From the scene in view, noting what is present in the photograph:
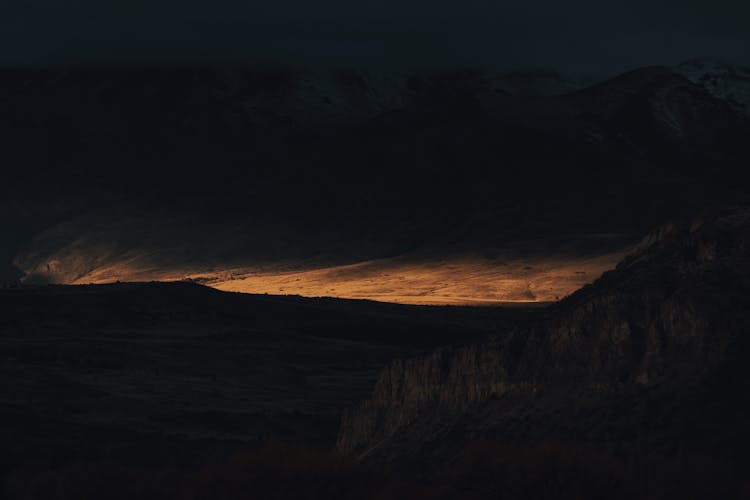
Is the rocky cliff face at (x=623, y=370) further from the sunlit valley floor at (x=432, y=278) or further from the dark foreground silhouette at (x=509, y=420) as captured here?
the sunlit valley floor at (x=432, y=278)

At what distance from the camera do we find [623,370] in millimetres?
32344

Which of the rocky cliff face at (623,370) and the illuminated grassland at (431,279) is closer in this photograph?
the rocky cliff face at (623,370)

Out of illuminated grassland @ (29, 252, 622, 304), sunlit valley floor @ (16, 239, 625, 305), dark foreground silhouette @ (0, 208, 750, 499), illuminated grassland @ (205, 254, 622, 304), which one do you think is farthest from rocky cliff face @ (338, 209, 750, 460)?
sunlit valley floor @ (16, 239, 625, 305)

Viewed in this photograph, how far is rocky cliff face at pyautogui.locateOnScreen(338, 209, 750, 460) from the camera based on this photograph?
1187 inches

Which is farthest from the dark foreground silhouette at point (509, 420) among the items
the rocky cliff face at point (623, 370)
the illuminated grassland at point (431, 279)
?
the illuminated grassland at point (431, 279)

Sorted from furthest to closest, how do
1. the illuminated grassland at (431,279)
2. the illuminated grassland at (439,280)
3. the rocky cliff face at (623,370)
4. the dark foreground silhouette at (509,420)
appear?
1. the illuminated grassland at (431,279)
2. the illuminated grassland at (439,280)
3. the rocky cliff face at (623,370)
4. the dark foreground silhouette at (509,420)

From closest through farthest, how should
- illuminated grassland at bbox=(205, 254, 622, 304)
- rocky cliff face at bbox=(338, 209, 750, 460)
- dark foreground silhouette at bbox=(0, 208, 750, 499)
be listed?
dark foreground silhouette at bbox=(0, 208, 750, 499)
rocky cliff face at bbox=(338, 209, 750, 460)
illuminated grassland at bbox=(205, 254, 622, 304)

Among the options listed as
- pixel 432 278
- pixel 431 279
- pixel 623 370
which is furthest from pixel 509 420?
pixel 432 278

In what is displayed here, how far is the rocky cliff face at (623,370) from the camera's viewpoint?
30.2m

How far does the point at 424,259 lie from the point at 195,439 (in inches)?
4964

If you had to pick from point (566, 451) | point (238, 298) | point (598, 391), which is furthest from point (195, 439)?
point (238, 298)

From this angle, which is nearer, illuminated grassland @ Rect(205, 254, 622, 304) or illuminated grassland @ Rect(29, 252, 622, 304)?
illuminated grassland @ Rect(205, 254, 622, 304)

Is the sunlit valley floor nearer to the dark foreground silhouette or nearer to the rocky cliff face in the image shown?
the dark foreground silhouette

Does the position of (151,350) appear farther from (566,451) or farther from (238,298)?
(566,451)
